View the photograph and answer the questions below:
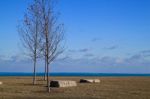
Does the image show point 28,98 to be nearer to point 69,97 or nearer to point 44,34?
point 69,97

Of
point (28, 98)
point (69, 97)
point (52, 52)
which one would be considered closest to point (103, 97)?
point (69, 97)

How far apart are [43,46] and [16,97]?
9866 mm

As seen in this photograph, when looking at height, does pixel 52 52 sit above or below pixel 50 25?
below

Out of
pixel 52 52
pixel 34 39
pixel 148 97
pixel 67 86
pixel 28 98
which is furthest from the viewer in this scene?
pixel 34 39

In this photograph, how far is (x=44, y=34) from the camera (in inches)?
1473

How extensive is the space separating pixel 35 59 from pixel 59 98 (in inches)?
957

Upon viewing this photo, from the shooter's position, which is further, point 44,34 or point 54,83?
point 54,83

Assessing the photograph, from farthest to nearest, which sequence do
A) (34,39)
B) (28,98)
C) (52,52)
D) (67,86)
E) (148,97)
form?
(34,39) < (67,86) < (52,52) < (148,97) < (28,98)

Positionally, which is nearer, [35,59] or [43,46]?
[43,46]

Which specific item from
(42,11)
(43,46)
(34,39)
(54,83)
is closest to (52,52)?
(43,46)

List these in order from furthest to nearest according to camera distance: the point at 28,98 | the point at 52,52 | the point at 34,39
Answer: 1. the point at 34,39
2. the point at 52,52
3. the point at 28,98

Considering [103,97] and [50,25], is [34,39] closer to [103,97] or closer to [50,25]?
[50,25]

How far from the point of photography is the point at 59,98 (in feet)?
91.4

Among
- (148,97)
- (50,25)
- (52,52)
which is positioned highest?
(50,25)
